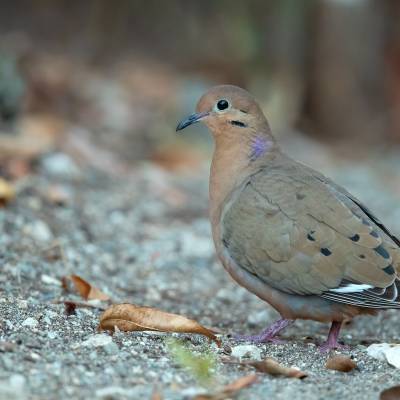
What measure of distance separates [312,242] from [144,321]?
32.0 inches

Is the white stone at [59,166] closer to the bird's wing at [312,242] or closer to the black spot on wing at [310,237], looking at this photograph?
the bird's wing at [312,242]

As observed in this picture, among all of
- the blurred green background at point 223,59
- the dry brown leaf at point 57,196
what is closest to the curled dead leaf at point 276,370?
the dry brown leaf at point 57,196

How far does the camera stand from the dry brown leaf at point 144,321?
4.03 metres

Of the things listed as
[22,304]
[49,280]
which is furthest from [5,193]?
[22,304]

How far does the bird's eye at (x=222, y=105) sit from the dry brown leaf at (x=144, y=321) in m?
1.31

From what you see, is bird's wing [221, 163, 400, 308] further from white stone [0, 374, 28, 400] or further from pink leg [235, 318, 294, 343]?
white stone [0, 374, 28, 400]

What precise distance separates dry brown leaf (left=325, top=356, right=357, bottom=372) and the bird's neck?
1.07m

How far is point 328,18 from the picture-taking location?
1055cm

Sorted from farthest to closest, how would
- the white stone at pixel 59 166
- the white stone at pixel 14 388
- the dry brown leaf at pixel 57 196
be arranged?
1. the white stone at pixel 59 166
2. the dry brown leaf at pixel 57 196
3. the white stone at pixel 14 388

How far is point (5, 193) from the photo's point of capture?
Answer: 19.7 feet

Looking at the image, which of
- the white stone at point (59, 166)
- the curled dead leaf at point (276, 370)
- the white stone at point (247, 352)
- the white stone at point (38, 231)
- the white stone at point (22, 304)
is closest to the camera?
the curled dead leaf at point (276, 370)

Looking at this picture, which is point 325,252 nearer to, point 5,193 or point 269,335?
point 269,335

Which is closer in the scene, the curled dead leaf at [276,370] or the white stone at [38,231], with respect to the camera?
the curled dead leaf at [276,370]

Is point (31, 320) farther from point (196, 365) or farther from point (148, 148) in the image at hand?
point (148, 148)
